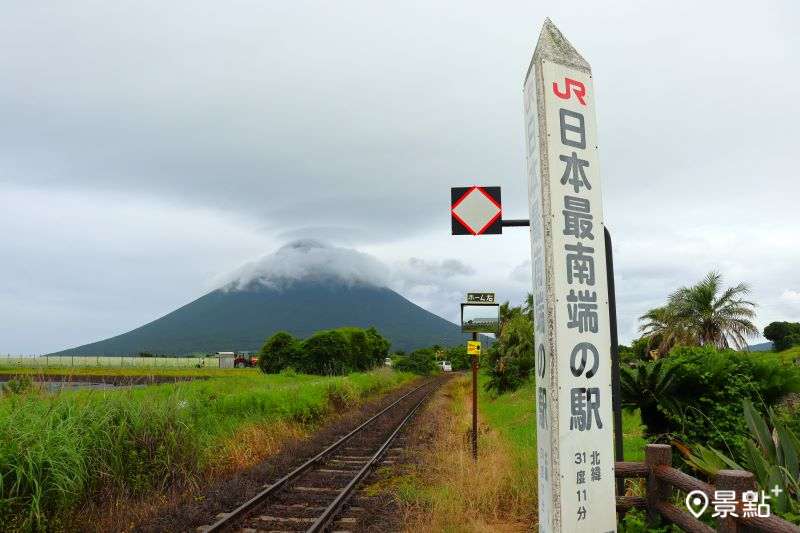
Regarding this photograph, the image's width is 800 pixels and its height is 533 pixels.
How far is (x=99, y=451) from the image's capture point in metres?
6.65

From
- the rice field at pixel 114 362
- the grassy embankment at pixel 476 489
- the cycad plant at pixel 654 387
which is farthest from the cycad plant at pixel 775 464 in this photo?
the rice field at pixel 114 362

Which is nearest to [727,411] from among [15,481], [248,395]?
[15,481]

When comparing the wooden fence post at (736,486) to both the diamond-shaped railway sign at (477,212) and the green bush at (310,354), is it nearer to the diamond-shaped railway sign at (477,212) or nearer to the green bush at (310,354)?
the diamond-shaped railway sign at (477,212)

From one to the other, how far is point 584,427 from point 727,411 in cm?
338

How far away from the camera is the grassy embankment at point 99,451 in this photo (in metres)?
5.48

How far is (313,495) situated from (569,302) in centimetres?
576

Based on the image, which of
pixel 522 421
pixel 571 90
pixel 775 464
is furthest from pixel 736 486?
pixel 522 421

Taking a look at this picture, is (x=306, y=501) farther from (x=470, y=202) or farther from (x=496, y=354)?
(x=496, y=354)

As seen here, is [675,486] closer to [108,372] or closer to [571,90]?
[571,90]

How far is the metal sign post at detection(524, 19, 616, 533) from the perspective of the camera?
342cm

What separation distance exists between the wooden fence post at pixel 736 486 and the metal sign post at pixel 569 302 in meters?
0.65

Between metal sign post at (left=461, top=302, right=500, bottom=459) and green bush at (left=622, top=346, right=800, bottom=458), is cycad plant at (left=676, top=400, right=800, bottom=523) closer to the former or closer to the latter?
green bush at (left=622, top=346, right=800, bottom=458)

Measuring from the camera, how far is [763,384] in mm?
5902

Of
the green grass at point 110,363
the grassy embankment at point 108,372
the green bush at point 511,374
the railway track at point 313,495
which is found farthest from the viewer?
the green grass at point 110,363
